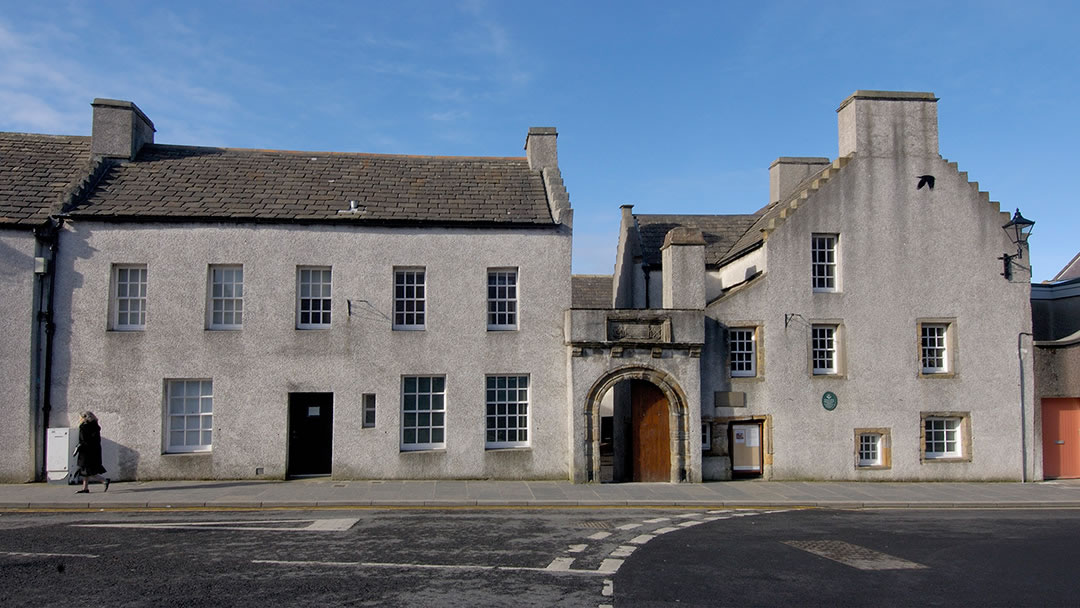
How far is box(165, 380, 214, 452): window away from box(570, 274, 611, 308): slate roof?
17.7m

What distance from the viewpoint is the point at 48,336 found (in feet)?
59.7

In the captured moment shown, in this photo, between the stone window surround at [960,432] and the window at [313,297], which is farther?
the stone window surround at [960,432]

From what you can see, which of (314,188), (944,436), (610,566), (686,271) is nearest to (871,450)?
(944,436)

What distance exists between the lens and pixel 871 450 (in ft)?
67.3

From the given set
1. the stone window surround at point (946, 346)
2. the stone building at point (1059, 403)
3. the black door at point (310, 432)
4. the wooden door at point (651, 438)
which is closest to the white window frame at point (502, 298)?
the wooden door at point (651, 438)

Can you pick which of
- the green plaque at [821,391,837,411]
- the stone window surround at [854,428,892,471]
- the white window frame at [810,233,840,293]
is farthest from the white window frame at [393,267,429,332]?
the stone window surround at [854,428,892,471]

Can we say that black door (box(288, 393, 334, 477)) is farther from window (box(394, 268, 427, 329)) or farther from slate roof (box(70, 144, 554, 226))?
slate roof (box(70, 144, 554, 226))

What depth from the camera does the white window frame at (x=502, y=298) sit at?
19797 millimetres

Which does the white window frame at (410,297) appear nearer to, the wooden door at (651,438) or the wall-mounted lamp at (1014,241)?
the wooden door at (651,438)

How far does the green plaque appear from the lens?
20.2 m

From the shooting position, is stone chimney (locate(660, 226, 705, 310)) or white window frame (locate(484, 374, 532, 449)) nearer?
white window frame (locate(484, 374, 532, 449))

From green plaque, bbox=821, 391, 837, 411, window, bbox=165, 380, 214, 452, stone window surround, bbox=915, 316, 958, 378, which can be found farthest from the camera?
stone window surround, bbox=915, 316, 958, 378

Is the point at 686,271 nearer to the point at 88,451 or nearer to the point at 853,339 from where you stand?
the point at 853,339

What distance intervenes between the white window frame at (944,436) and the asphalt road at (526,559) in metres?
5.74
